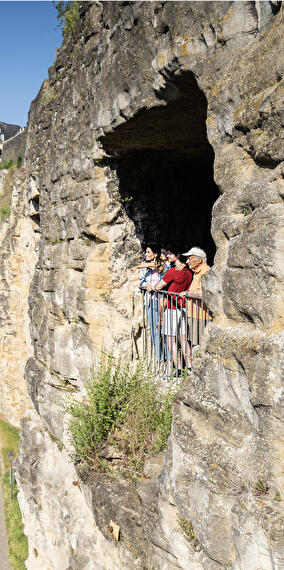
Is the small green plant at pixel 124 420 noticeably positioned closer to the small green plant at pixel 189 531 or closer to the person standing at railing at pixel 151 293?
the person standing at railing at pixel 151 293

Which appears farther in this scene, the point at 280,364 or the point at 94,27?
the point at 94,27

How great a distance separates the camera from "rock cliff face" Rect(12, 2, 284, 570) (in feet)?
8.27

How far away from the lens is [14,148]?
1396cm

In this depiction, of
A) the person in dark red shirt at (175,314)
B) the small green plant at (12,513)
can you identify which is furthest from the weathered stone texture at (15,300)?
the person in dark red shirt at (175,314)

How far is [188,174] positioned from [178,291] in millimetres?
2377

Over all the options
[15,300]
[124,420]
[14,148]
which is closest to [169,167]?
[124,420]

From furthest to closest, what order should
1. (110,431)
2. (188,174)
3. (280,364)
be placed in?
(188,174)
(110,431)
(280,364)

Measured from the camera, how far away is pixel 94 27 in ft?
15.9

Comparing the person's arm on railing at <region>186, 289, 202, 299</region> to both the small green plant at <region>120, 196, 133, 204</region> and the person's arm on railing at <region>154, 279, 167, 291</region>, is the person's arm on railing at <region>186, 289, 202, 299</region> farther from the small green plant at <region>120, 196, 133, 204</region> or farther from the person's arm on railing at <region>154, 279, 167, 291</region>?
the small green plant at <region>120, 196, 133, 204</region>

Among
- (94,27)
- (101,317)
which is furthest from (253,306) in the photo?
(94,27)

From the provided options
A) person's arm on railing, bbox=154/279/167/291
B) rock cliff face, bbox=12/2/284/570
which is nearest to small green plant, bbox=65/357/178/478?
rock cliff face, bbox=12/2/284/570

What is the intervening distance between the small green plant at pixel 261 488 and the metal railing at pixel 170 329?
64.6 inches

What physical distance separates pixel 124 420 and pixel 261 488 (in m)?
1.98

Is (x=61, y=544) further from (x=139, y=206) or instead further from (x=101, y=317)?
(x=139, y=206)
